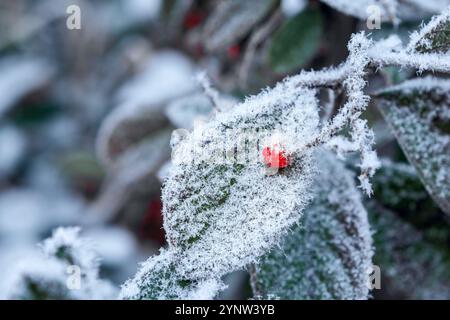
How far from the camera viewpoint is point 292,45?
1035mm

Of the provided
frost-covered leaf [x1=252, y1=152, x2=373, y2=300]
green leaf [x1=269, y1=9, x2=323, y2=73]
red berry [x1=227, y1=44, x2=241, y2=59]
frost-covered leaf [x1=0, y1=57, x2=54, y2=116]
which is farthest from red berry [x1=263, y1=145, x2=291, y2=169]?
frost-covered leaf [x1=0, y1=57, x2=54, y2=116]

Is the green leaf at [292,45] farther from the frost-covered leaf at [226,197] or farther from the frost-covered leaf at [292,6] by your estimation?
the frost-covered leaf at [226,197]

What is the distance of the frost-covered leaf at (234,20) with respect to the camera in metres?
1.02

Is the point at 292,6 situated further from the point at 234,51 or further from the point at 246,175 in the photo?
the point at 246,175

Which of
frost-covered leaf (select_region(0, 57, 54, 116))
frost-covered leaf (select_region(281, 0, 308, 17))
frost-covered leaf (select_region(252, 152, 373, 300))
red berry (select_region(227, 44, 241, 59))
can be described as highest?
frost-covered leaf (select_region(0, 57, 54, 116))

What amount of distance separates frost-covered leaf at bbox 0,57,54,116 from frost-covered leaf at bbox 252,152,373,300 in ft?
4.06

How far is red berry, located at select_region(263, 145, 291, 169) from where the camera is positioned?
608 mm

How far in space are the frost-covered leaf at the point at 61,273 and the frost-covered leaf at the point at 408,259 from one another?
0.41 meters

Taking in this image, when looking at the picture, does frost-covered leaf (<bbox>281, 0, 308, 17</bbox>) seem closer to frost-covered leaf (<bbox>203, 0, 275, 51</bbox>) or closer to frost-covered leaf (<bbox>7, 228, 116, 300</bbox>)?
frost-covered leaf (<bbox>203, 0, 275, 51</bbox>)

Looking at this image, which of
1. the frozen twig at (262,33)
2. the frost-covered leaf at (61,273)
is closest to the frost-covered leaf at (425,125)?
the frozen twig at (262,33)

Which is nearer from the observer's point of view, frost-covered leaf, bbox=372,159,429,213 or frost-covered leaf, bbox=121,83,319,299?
frost-covered leaf, bbox=121,83,319,299

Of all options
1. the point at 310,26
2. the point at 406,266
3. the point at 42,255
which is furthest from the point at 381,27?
the point at 42,255

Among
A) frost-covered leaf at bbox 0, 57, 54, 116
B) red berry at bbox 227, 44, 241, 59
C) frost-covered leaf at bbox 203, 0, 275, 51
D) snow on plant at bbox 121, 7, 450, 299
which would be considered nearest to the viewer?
snow on plant at bbox 121, 7, 450, 299

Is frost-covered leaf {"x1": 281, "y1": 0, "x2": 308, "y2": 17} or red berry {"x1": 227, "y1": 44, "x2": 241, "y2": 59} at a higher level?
red berry {"x1": 227, "y1": 44, "x2": 241, "y2": 59}
